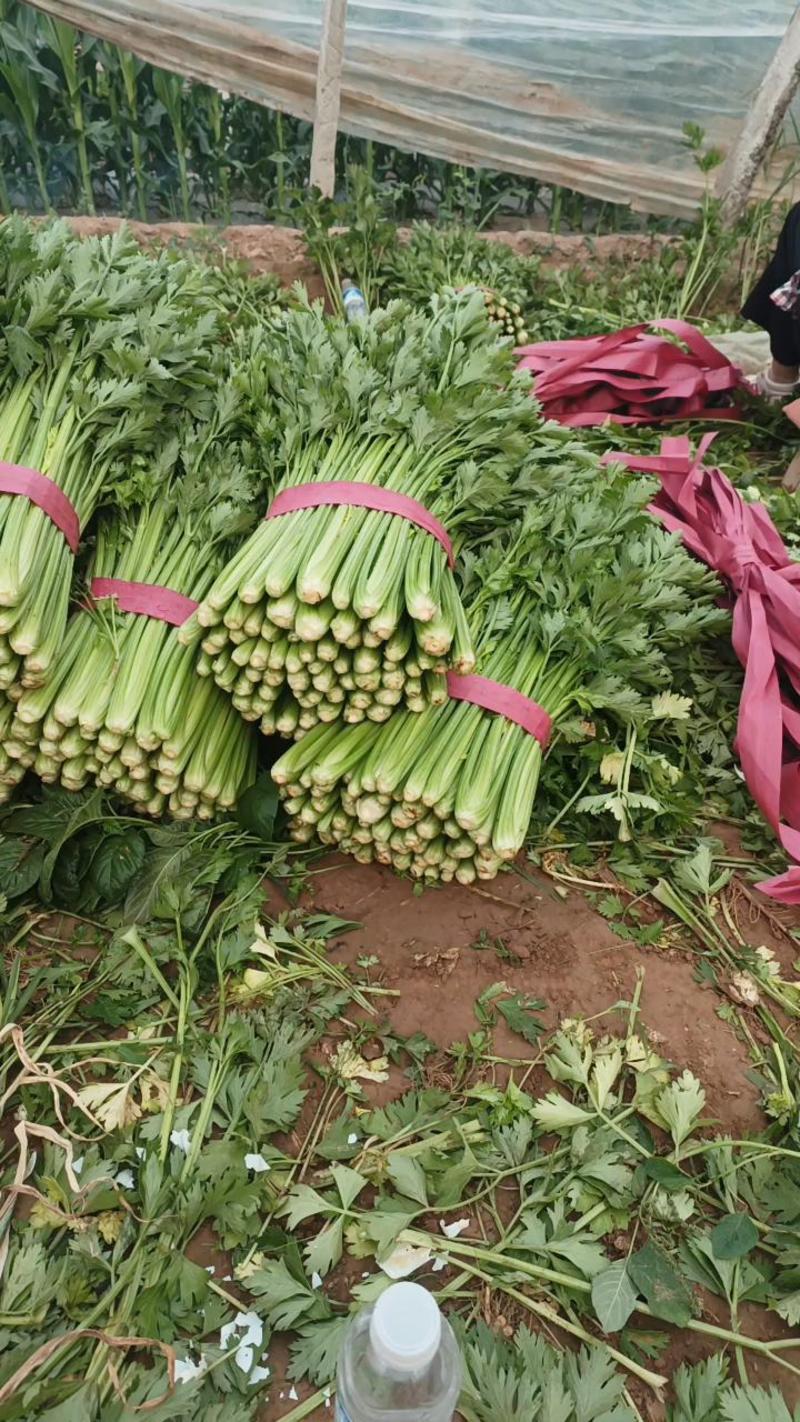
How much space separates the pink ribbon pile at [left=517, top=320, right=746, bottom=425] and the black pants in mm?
288

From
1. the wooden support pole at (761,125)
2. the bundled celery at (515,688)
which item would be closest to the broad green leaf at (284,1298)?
the bundled celery at (515,688)

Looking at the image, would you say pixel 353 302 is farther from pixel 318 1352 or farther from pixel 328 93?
pixel 318 1352

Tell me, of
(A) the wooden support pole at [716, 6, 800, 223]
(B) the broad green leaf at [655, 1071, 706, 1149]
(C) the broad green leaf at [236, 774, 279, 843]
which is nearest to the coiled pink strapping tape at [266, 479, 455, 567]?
(C) the broad green leaf at [236, 774, 279, 843]

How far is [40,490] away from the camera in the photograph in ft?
7.58

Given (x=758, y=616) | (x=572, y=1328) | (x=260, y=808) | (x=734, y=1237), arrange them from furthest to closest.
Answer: (x=758, y=616) < (x=260, y=808) < (x=734, y=1237) < (x=572, y=1328)

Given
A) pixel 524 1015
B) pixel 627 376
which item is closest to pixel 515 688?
pixel 524 1015

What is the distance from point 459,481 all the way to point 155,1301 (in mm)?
2084

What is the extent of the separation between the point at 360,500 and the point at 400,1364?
191cm

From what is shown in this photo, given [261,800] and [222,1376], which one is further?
[261,800]

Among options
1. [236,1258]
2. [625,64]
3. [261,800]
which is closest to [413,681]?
[261,800]

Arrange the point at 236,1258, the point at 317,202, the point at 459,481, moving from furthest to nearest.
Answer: the point at 317,202 → the point at 459,481 → the point at 236,1258

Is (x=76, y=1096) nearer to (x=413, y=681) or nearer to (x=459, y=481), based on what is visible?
(x=413, y=681)

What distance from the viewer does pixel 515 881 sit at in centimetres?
267

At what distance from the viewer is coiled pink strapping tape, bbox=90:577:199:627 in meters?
2.49
